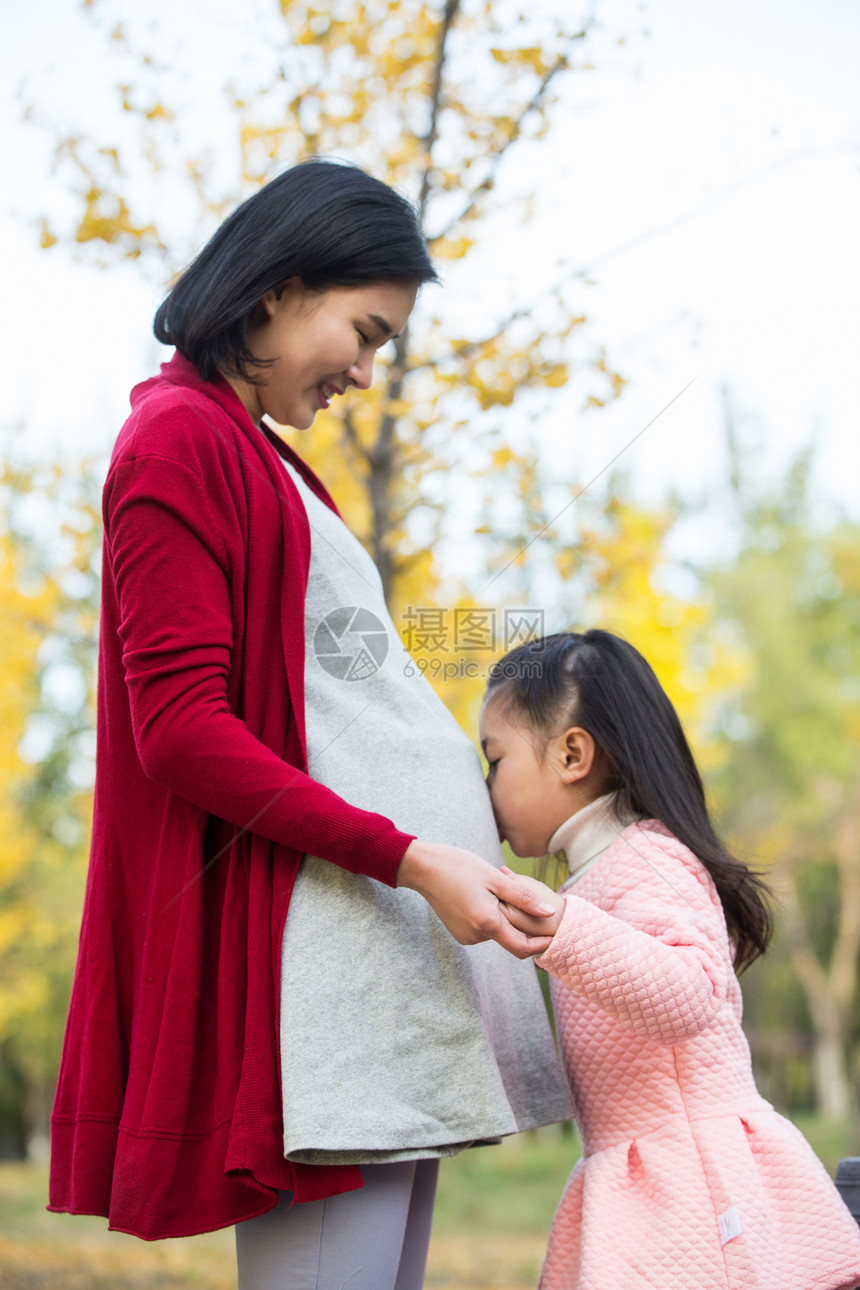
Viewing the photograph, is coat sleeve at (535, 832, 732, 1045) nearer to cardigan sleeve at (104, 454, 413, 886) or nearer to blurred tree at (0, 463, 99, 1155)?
cardigan sleeve at (104, 454, 413, 886)

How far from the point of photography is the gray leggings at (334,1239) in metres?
1.05

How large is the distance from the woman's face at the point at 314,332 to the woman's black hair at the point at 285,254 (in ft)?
0.06

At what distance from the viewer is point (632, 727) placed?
4.67 feet

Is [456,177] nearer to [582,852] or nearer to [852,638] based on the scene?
[582,852]

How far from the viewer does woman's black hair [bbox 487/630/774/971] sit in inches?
54.7

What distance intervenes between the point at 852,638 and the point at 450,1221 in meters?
10.8

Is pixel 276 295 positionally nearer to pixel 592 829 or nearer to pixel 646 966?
pixel 592 829

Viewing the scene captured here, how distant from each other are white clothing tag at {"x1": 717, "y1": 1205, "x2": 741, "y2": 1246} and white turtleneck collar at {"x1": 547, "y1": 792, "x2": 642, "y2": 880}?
0.43 metres

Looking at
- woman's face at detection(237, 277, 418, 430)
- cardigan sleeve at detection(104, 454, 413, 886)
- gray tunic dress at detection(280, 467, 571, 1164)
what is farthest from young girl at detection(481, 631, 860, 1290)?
woman's face at detection(237, 277, 418, 430)

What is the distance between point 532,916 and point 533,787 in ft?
1.04

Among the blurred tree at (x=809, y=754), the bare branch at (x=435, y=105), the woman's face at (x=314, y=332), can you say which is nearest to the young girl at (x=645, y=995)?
the woman's face at (x=314, y=332)

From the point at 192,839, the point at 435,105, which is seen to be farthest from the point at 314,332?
the point at 435,105

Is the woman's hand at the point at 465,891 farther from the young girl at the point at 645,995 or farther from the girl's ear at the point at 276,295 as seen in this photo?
the girl's ear at the point at 276,295

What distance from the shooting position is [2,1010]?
1082 centimetres
